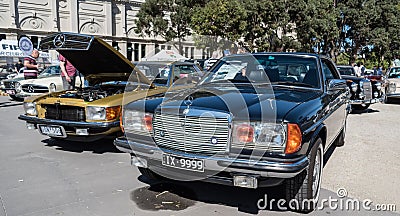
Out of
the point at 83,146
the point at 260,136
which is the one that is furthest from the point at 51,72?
the point at 260,136

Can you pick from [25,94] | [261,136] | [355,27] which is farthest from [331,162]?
[355,27]

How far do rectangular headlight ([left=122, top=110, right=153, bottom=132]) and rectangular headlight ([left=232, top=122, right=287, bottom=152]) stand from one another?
1.06 m

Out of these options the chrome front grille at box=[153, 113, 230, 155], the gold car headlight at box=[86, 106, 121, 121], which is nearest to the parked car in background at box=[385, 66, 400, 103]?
the gold car headlight at box=[86, 106, 121, 121]

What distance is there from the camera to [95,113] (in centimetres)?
514

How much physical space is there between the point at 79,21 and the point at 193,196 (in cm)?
3942

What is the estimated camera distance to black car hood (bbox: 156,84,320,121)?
3.16 meters

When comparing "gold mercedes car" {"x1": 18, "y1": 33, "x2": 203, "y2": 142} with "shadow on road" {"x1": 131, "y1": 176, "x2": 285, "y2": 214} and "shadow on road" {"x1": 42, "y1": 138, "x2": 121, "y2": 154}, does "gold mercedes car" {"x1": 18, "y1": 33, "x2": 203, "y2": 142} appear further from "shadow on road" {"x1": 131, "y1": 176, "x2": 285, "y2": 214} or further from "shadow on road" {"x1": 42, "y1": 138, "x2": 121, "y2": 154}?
"shadow on road" {"x1": 131, "y1": 176, "x2": 285, "y2": 214}

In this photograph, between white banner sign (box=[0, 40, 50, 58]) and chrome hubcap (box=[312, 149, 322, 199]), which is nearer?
chrome hubcap (box=[312, 149, 322, 199])

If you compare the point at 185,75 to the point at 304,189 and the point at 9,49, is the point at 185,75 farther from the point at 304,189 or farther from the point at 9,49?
the point at 9,49

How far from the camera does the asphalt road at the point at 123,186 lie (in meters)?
3.62

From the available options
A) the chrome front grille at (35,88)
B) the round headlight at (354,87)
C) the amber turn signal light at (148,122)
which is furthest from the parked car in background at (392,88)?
the chrome front grille at (35,88)

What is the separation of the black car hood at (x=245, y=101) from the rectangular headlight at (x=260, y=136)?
0.07m

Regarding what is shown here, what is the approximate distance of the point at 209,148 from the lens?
3252 mm

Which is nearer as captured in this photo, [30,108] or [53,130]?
[53,130]
